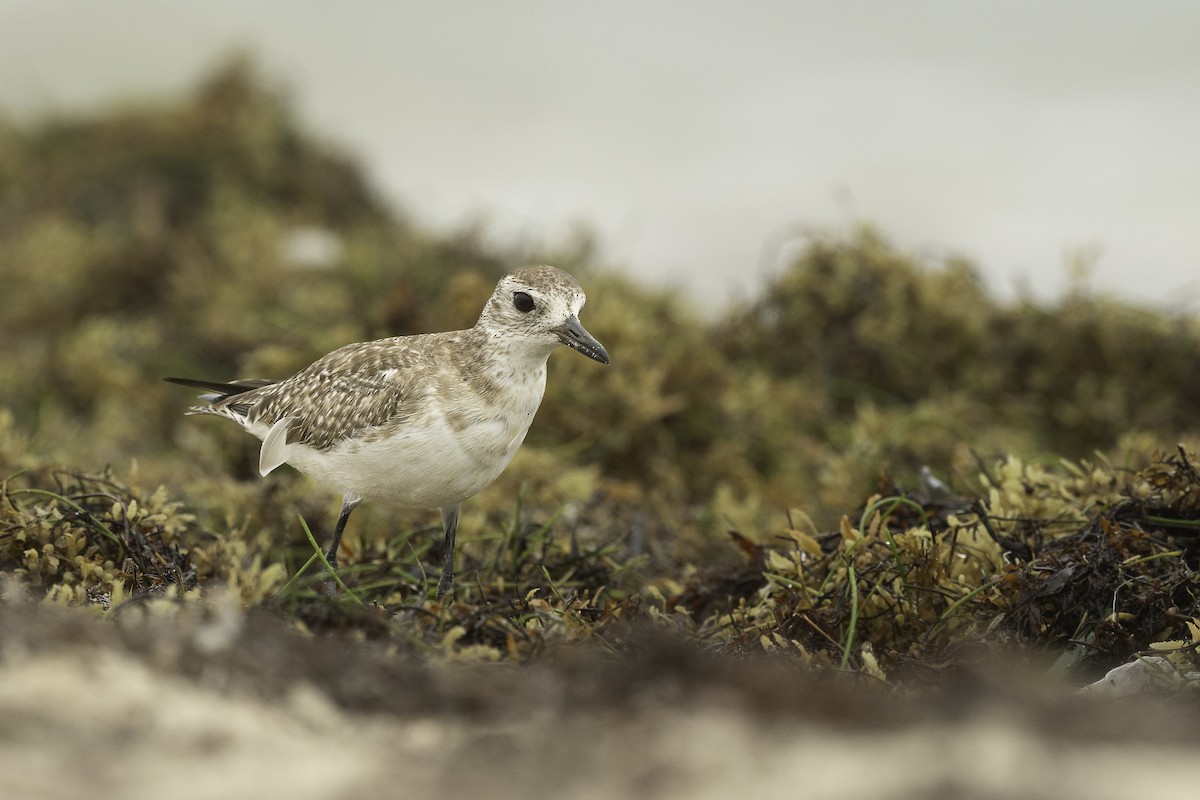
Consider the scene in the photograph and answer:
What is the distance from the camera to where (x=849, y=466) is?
607 centimetres

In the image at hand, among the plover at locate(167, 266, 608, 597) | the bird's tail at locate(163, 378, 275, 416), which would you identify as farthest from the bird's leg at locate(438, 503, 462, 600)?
the bird's tail at locate(163, 378, 275, 416)

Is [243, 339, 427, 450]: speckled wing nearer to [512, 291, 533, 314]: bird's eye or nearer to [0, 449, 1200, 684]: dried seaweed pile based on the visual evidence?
[512, 291, 533, 314]: bird's eye

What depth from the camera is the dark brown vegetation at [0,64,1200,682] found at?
3967 millimetres

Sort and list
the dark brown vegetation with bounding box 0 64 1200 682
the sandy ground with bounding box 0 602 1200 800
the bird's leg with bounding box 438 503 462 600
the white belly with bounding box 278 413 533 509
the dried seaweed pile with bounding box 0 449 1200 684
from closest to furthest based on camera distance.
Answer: the sandy ground with bounding box 0 602 1200 800
the dried seaweed pile with bounding box 0 449 1200 684
the dark brown vegetation with bounding box 0 64 1200 682
the white belly with bounding box 278 413 533 509
the bird's leg with bounding box 438 503 462 600

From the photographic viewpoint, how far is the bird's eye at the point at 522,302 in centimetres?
425

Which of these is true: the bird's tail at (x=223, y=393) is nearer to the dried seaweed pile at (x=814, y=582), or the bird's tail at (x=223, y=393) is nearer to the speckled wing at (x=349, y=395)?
the speckled wing at (x=349, y=395)

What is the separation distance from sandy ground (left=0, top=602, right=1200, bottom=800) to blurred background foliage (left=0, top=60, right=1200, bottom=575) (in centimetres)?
257

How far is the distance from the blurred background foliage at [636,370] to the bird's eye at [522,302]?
4.58 ft

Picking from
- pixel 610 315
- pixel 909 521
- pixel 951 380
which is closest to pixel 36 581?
pixel 909 521

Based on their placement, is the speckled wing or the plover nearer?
the plover

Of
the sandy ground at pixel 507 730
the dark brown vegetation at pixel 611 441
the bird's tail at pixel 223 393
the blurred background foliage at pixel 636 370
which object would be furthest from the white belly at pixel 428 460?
the sandy ground at pixel 507 730

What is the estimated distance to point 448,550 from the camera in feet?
15.0

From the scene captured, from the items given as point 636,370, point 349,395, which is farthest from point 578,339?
point 636,370

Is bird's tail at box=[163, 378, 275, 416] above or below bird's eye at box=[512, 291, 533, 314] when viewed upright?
below
